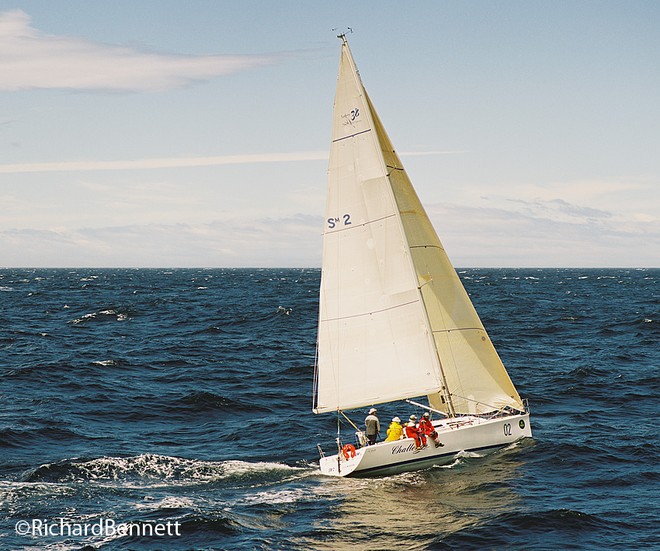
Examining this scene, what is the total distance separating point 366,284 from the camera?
2453 centimetres

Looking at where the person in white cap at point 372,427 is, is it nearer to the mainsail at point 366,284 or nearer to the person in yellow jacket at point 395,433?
the person in yellow jacket at point 395,433

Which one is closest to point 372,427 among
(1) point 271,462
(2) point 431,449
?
(2) point 431,449

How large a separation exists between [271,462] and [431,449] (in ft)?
19.3

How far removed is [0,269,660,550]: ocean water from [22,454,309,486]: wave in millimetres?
94

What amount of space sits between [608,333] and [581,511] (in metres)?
43.7

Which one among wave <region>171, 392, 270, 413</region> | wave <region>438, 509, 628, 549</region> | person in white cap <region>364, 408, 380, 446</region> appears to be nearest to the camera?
wave <region>438, 509, 628, 549</region>

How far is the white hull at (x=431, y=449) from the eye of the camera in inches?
941

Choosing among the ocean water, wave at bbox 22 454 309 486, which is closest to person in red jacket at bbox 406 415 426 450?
the ocean water

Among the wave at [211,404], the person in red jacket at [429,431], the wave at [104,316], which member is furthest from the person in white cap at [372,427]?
the wave at [104,316]

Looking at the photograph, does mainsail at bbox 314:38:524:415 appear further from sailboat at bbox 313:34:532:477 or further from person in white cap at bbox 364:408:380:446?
person in white cap at bbox 364:408:380:446

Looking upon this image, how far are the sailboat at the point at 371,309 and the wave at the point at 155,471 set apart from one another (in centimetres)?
216

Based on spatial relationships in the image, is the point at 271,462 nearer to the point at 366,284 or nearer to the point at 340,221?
the point at 366,284

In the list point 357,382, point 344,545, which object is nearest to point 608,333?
point 357,382

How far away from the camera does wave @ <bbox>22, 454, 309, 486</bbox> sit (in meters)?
24.3
